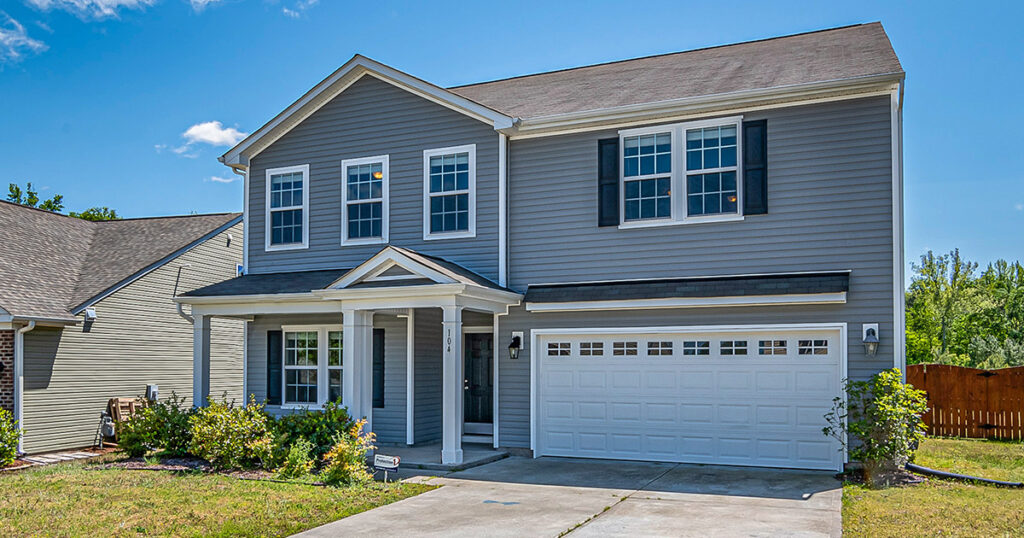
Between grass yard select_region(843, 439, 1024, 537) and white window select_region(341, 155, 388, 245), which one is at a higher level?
white window select_region(341, 155, 388, 245)

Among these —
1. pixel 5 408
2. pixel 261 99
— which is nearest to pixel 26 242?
pixel 5 408

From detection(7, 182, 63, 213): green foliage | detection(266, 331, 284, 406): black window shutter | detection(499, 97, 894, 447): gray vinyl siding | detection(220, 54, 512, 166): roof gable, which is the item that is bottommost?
detection(266, 331, 284, 406): black window shutter

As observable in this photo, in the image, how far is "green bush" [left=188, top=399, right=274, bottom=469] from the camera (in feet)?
42.0

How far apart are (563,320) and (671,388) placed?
2.09 meters

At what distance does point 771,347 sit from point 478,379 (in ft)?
19.5

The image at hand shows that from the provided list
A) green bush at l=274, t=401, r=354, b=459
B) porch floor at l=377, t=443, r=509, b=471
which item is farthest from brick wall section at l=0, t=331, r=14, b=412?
porch floor at l=377, t=443, r=509, b=471

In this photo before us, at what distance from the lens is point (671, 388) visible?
13.4m

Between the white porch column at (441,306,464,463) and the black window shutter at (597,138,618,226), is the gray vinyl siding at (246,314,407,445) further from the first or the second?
the black window shutter at (597,138,618,226)

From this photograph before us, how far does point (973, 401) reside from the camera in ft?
56.9

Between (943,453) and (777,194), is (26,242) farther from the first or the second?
(943,453)

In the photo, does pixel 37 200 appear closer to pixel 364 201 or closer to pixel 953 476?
pixel 364 201

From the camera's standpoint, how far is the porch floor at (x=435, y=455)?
12.9 metres

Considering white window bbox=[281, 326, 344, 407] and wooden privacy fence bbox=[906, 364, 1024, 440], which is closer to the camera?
white window bbox=[281, 326, 344, 407]

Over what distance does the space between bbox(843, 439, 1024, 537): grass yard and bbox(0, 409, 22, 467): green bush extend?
1270cm
